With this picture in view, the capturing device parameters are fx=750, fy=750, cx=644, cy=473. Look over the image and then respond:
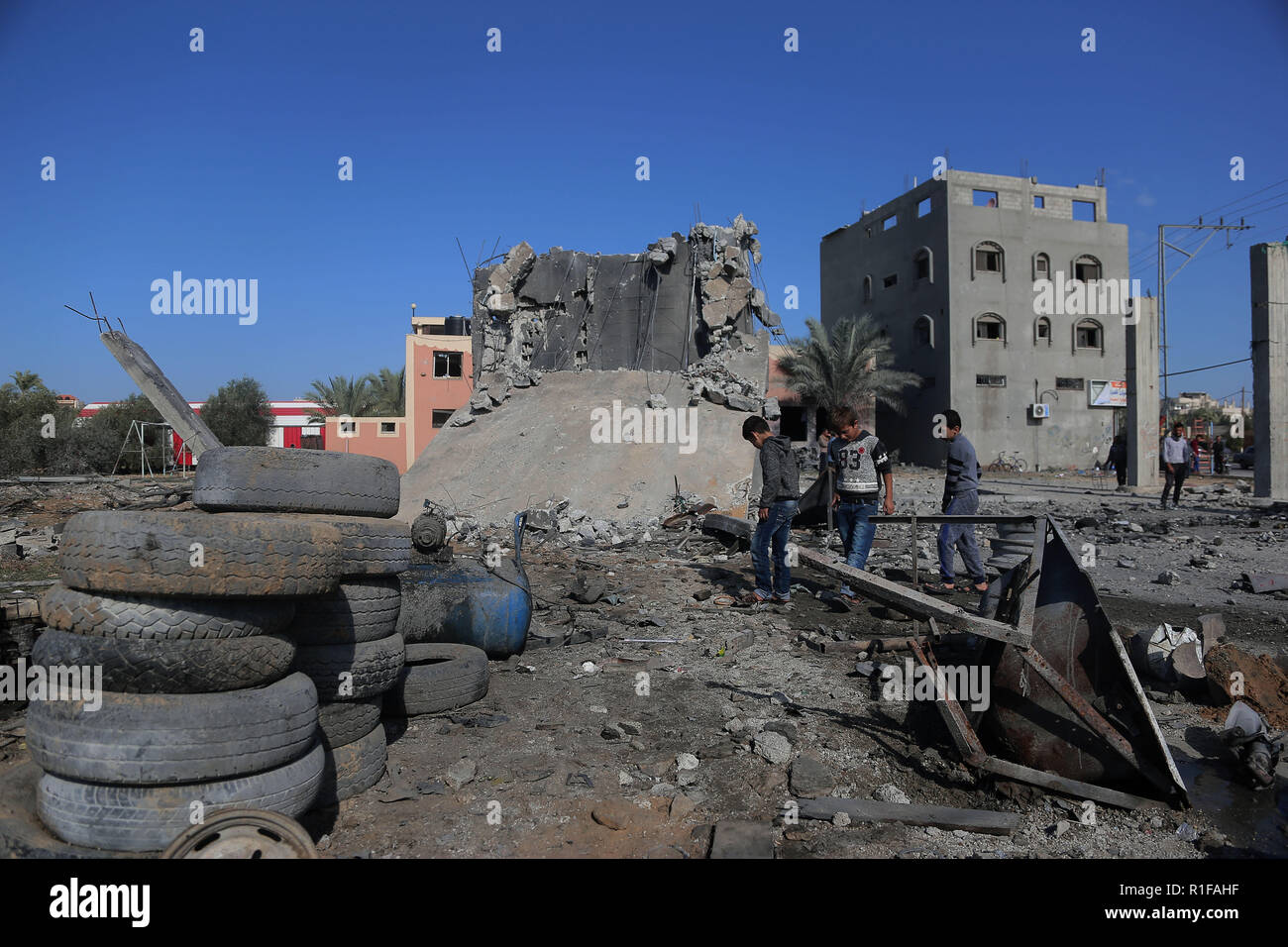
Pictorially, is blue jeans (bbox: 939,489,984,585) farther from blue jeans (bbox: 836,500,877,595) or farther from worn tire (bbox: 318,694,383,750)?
worn tire (bbox: 318,694,383,750)

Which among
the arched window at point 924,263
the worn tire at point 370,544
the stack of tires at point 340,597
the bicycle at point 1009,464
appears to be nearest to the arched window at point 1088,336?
the bicycle at point 1009,464

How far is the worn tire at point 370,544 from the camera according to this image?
3549 mm

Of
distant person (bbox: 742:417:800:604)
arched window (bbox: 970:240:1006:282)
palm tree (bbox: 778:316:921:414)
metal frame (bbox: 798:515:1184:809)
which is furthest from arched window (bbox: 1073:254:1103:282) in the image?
metal frame (bbox: 798:515:1184:809)

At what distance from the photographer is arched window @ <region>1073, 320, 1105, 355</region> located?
35844mm

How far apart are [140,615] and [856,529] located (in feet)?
19.5

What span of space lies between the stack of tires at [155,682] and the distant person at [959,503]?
6233 millimetres

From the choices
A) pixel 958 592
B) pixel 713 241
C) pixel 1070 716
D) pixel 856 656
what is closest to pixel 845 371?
pixel 713 241

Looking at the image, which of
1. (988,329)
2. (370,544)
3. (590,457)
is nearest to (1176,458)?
(590,457)

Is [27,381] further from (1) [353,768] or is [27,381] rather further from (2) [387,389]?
(1) [353,768]

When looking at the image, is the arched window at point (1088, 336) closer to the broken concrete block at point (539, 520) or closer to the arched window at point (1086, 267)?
the arched window at point (1086, 267)

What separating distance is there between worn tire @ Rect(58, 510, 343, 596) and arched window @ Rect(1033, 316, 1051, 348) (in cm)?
3855

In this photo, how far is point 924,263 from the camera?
35531 millimetres

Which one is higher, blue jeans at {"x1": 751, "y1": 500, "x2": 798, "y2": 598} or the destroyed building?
the destroyed building
